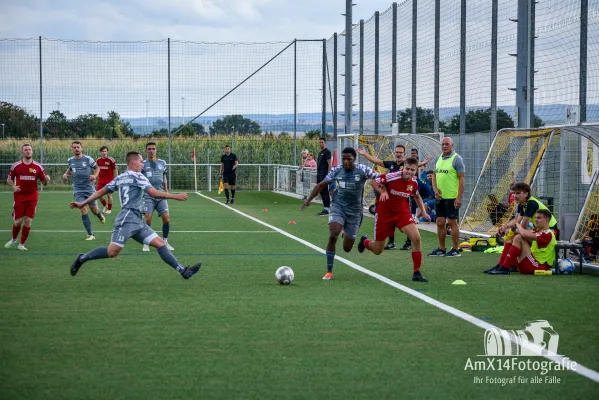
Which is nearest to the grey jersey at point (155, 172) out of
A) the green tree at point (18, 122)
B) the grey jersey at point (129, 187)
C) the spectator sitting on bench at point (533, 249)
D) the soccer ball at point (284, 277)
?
the grey jersey at point (129, 187)

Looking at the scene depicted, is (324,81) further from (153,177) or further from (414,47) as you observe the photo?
(153,177)

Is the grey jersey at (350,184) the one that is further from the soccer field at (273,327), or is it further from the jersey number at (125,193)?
the jersey number at (125,193)

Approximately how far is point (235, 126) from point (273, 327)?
34.3 metres

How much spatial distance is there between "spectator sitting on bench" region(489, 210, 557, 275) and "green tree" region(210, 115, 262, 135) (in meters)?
29.8

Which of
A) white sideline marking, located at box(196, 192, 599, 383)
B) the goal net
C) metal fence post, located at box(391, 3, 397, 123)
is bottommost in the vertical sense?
white sideline marking, located at box(196, 192, 599, 383)

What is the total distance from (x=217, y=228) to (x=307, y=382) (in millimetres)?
15010

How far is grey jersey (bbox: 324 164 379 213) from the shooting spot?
12.4 m

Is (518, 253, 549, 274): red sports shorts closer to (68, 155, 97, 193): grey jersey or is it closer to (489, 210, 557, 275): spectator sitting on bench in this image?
(489, 210, 557, 275): spectator sitting on bench

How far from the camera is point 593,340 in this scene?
7.85 meters

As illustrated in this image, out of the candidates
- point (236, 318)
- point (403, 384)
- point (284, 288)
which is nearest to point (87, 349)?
point (236, 318)

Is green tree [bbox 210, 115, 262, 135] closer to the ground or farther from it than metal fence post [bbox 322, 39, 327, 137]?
closer to the ground

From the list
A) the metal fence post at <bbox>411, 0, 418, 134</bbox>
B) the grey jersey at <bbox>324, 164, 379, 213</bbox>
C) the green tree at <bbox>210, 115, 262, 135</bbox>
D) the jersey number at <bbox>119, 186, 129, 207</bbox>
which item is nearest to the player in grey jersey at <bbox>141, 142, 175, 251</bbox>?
the jersey number at <bbox>119, 186, 129, 207</bbox>

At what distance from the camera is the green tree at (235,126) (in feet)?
138

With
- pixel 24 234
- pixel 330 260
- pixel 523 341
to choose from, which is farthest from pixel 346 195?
pixel 24 234
